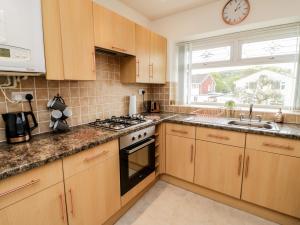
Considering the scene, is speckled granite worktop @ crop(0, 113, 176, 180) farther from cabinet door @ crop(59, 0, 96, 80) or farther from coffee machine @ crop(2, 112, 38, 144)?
cabinet door @ crop(59, 0, 96, 80)

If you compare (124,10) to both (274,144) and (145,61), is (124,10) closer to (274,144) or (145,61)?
(145,61)

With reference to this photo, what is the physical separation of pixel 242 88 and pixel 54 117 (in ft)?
7.68

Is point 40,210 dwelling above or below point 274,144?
below

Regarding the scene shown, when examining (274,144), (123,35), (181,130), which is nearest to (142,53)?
(123,35)

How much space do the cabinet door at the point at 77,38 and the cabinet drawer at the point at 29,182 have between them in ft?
2.35

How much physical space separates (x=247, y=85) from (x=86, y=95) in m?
2.11

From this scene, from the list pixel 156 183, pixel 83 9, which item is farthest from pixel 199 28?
pixel 156 183

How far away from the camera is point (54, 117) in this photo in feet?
4.83

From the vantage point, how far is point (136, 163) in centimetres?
182

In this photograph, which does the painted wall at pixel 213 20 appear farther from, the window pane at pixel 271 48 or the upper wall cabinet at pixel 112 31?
the upper wall cabinet at pixel 112 31

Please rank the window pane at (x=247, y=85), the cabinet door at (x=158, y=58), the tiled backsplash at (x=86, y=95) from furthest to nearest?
1. the cabinet door at (x=158, y=58)
2. the window pane at (x=247, y=85)
3. the tiled backsplash at (x=86, y=95)

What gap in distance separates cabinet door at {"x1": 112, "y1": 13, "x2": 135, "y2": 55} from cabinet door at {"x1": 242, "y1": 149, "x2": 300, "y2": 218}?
65.7 inches

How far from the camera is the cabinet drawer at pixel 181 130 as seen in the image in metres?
1.99

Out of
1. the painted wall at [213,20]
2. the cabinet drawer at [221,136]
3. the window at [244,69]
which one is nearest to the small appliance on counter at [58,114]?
the cabinet drawer at [221,136]
